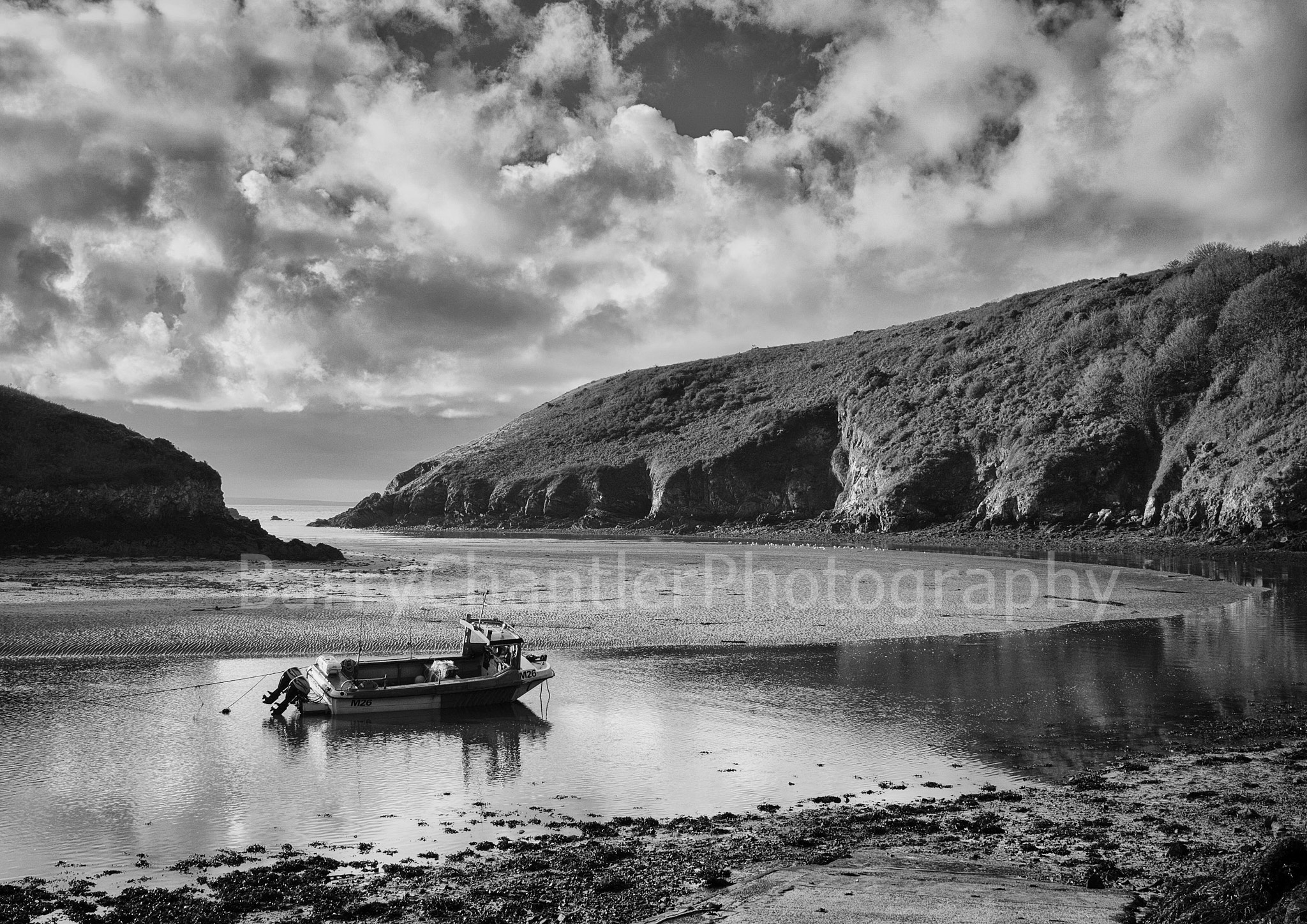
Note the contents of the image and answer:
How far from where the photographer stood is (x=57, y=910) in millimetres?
9328

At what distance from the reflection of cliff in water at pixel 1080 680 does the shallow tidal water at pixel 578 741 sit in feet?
0.31

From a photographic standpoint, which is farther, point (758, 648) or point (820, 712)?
point (758, 648)

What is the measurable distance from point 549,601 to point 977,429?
73.1 meters

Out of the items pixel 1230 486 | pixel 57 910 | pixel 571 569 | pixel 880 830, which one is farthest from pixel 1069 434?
pixel 57 910

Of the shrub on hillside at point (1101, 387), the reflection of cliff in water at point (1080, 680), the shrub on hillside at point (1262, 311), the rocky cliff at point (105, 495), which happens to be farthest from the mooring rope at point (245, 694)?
Result: the shrub on hillside at point (1262, 311)

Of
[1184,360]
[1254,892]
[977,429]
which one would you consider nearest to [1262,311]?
[1184,360]

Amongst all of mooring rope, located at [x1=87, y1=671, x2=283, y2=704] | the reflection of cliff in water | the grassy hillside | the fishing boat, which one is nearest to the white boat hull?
the fishing boat

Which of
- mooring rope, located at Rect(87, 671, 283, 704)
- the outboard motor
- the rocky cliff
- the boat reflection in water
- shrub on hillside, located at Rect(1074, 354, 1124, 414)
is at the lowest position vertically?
the boat reflection in water

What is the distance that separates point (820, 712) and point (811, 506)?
94.8 meters

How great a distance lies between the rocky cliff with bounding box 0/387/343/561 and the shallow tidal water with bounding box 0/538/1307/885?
28.1 m

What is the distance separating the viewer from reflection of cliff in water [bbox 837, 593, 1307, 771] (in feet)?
56.0

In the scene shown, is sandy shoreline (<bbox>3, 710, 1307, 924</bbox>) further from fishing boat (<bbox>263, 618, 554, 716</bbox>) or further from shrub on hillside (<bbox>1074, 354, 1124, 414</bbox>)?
shrub on hillside (<bbox>1074, 354, 1124, 414</bbox>)

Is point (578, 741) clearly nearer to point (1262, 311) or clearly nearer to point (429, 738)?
point (429, 738)

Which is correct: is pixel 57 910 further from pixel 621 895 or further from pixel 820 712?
pixel 820 712
